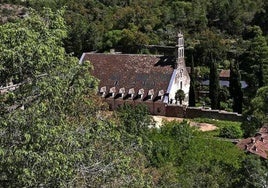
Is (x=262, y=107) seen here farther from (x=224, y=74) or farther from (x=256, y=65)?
(x=224, y=74)

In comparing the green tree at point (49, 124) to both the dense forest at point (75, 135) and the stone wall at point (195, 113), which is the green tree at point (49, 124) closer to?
the dense forest at point (75, 135)

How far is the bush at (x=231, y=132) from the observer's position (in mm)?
34156

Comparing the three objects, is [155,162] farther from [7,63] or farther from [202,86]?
[202,86]

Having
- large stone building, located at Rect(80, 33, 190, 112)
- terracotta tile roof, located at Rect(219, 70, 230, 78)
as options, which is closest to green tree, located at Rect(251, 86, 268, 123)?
large stone building, located at Rect(80, 33, 190, 112)

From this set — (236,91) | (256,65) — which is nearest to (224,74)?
(256,65)

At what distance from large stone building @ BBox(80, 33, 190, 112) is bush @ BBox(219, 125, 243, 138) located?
6.25m

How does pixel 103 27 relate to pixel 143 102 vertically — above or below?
above

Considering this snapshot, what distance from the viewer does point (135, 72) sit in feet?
136

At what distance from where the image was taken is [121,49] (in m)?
55.9

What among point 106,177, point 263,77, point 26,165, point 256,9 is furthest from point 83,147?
point 256,9

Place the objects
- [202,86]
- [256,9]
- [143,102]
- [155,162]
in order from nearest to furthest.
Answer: [155,162], [143,102], [202,86], [256,9]

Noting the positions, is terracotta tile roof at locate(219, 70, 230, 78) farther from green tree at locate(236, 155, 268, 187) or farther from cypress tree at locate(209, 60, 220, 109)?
green tree at locate(236, 155, 268, 187)

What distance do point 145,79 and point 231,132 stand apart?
908 centimetres

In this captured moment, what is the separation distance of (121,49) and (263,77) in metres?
18.3
